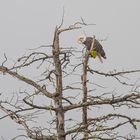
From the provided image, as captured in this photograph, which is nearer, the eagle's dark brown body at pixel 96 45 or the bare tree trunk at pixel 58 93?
the bare tree trunk at pixel 58 93

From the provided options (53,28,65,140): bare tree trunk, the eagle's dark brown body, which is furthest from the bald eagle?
(53,28,65,140): bare tree trunk

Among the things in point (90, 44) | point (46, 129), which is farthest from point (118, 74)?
point (90, 44)

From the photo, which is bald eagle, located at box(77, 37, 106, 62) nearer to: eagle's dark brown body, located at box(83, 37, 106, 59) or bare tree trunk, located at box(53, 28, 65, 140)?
eagle's dark brown body, located at box(83, 37, 106, 59)

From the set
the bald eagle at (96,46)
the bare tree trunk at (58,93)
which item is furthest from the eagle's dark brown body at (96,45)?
the bare tree trunk at (58,93)

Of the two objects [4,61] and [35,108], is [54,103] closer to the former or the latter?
[35,108]

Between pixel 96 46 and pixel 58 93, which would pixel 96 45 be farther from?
pixel 58 93

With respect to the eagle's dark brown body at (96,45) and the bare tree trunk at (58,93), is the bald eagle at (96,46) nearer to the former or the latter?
the eagle's dark brown body at (96,45)

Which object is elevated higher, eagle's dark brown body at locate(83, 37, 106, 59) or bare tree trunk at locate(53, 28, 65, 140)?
eagle's dark brown body at locate(83, 37, 106, 59)

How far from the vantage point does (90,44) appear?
13.2 meters

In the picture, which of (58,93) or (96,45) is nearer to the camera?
(58,93)

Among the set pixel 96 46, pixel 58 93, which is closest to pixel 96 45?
pixel 96 46

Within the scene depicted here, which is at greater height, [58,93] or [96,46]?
[96,46]

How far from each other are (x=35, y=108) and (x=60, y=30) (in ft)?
5.24

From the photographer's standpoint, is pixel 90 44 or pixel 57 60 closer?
pixel 57 60
